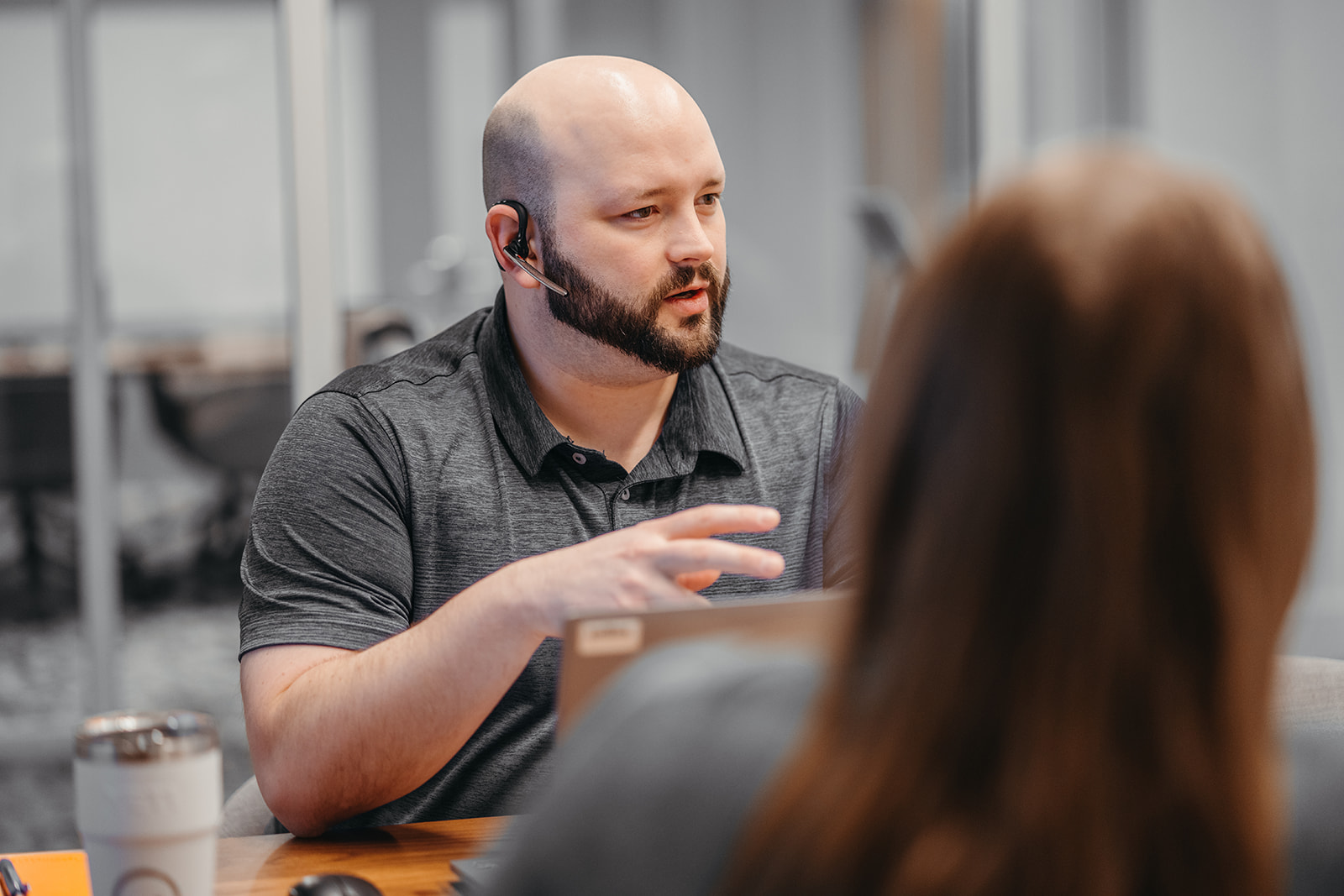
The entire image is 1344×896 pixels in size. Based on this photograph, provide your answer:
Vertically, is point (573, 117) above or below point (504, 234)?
above

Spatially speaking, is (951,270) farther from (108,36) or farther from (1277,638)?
(108,36)

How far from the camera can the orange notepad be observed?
0.97 metres

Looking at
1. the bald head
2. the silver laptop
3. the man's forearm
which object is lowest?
the man's forearm

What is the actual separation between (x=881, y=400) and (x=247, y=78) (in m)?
3.17

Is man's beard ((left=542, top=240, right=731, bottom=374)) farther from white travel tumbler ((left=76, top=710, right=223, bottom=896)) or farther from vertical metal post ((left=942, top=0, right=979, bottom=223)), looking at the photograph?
vertical metal post ((left=942, top=0, right=979, bottom=223))

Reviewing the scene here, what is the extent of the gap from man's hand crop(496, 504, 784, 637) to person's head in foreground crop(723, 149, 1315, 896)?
46cm

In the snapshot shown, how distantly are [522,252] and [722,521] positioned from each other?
693mm

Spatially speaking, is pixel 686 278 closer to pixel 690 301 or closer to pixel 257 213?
pixel 690 301

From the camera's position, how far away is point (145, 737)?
715mm

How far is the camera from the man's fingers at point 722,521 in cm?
96

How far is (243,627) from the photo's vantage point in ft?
4.21

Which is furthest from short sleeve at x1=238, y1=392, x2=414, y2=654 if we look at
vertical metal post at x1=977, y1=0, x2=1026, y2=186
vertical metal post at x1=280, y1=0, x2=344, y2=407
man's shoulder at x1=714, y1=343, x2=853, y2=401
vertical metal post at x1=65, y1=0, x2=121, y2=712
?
vertical metal post at x1=977, y1=0, x2=1026, y2=186


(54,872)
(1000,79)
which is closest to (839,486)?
(54,872)

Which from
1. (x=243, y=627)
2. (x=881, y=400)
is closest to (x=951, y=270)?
(x=881, y=400)
